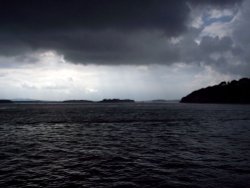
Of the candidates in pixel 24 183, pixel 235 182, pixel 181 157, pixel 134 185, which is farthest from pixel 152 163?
pixel 24 183

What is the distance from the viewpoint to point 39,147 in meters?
28.4

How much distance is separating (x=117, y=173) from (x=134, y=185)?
112 inches

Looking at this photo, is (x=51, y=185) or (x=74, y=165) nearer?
(x=51, y=185)

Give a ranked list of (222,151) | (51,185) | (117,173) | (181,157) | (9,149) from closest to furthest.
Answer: (51,185), (117,173), (181,157), (222,151), (9,149)

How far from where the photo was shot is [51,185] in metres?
15.0

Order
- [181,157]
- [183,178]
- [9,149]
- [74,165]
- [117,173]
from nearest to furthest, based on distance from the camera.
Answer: [183,178], [117,173], [74,165], [181,157], [9,149]

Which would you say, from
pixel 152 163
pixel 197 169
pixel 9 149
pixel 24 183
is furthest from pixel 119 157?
pixel 9 149

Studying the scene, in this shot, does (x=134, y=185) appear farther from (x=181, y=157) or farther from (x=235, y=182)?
(x=181, y=157)

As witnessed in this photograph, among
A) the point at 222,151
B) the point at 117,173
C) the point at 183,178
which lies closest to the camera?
the point at 183,178

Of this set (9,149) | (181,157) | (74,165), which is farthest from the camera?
(9,149)

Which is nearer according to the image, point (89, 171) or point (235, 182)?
point (235, 182)

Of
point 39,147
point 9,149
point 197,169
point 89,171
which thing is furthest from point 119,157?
point 9,149

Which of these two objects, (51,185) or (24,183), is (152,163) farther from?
(24,183)

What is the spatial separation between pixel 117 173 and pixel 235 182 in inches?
327
